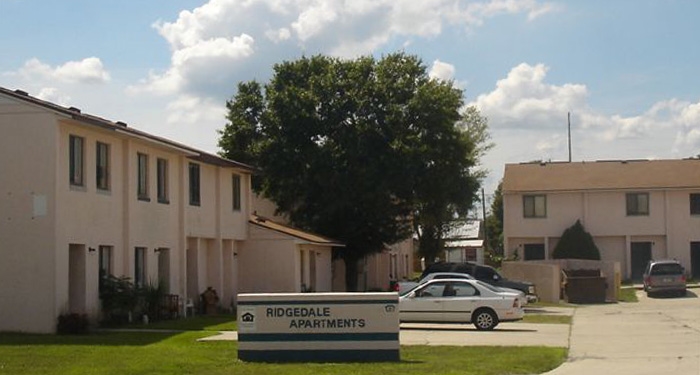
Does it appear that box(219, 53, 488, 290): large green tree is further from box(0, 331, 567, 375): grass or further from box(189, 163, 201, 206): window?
box(0, 331, 567, 375): grass

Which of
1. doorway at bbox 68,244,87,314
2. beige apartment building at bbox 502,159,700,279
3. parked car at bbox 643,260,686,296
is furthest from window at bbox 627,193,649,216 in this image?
doorway at bbox 68,244,87,314

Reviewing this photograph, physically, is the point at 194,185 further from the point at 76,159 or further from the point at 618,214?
the point at 618,214

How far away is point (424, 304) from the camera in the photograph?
103ft

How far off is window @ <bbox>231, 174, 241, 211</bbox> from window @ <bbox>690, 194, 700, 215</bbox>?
32652mm

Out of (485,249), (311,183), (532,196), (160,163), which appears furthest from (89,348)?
(485,249)

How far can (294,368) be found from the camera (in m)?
19.3

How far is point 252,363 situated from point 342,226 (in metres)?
28.7

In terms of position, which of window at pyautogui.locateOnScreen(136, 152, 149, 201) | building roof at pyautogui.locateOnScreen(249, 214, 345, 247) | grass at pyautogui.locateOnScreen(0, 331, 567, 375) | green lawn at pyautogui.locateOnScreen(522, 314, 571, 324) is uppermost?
window at pyautogui.locateOnScreen(136, 152, 149, 201)

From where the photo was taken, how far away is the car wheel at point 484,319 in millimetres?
30766

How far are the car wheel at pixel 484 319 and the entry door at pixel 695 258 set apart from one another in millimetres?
37567

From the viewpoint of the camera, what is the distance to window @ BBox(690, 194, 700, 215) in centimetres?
6481

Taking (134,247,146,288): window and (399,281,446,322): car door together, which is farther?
(134,247,146,288): window

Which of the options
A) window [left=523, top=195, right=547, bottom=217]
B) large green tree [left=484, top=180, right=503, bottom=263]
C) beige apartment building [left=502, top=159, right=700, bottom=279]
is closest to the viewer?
beige apartment building [left=502, top=159, right=700, bottom=279]

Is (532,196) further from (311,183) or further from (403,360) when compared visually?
(403,360)
